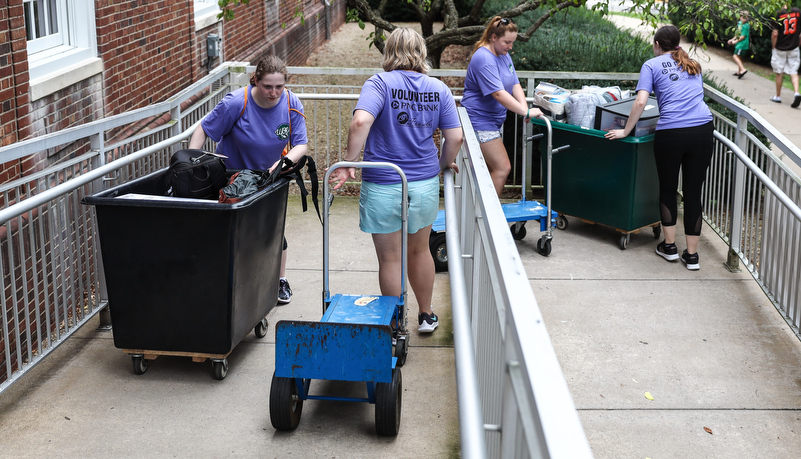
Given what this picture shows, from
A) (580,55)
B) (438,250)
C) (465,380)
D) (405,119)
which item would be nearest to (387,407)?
(405,119)

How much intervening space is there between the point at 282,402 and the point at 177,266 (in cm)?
93

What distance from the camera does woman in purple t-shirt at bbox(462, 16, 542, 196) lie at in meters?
6.59

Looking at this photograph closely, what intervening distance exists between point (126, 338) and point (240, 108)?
1.50m

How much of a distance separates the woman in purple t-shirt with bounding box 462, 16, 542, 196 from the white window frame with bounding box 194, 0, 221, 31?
3718mm

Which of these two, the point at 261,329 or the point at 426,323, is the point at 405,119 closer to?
the point at 426,323

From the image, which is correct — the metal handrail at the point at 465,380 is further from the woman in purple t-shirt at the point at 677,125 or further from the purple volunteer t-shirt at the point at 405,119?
the woman in purple t-shirt at the point at 677,125

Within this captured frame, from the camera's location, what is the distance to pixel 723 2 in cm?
818

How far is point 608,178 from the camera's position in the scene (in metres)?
7.11

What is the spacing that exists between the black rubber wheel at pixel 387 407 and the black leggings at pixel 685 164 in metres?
3.59

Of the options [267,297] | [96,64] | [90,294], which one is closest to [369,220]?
[267,297]

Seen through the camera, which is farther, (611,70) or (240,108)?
(611,70)

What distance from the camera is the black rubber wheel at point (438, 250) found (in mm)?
6555

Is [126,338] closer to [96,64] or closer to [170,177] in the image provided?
[170,177]

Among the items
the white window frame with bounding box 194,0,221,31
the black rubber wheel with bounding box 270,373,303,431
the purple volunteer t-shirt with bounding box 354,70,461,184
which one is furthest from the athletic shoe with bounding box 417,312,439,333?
the white window frame with bounding box 194,0,221,31
